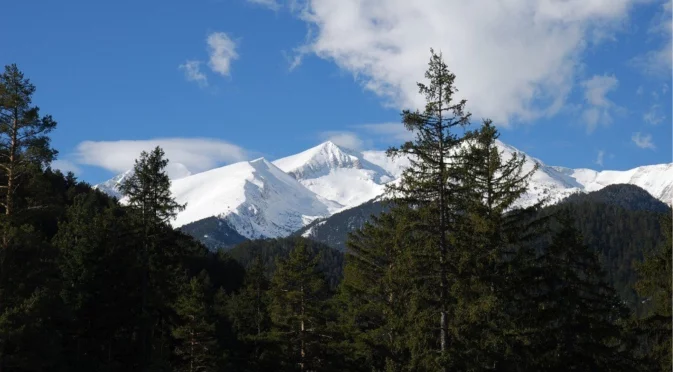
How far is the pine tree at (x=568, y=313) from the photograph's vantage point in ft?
72.9

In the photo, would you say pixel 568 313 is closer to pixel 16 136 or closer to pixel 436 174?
pixel 436 174

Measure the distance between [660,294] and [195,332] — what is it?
→ 23.9 metres

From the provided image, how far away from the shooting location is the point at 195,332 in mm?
36625

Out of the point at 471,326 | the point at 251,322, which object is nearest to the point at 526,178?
the point at 471,326

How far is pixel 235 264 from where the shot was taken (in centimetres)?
12456

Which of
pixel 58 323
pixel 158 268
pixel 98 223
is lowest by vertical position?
pixel 58 323

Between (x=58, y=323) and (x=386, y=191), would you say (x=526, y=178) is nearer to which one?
(x=386, y=191)

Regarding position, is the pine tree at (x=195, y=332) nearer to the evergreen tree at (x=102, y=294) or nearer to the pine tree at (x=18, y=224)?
the evergreen tree at (x=102, y=294)

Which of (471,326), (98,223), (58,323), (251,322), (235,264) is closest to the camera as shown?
(471,326)

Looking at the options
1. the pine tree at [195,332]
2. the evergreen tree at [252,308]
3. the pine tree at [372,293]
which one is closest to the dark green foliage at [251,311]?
the evergreen tree at [252,308]

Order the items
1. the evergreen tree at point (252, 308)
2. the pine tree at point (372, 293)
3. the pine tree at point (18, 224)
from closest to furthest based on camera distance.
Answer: the pine tree at point (18, 224), the pine tree at point (372, 293), the evergreen tree at point (252, 308)

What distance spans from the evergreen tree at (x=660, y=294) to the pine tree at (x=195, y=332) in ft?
72.4

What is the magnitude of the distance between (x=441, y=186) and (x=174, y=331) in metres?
20.9

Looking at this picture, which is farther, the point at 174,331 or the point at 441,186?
the point at 174,331
